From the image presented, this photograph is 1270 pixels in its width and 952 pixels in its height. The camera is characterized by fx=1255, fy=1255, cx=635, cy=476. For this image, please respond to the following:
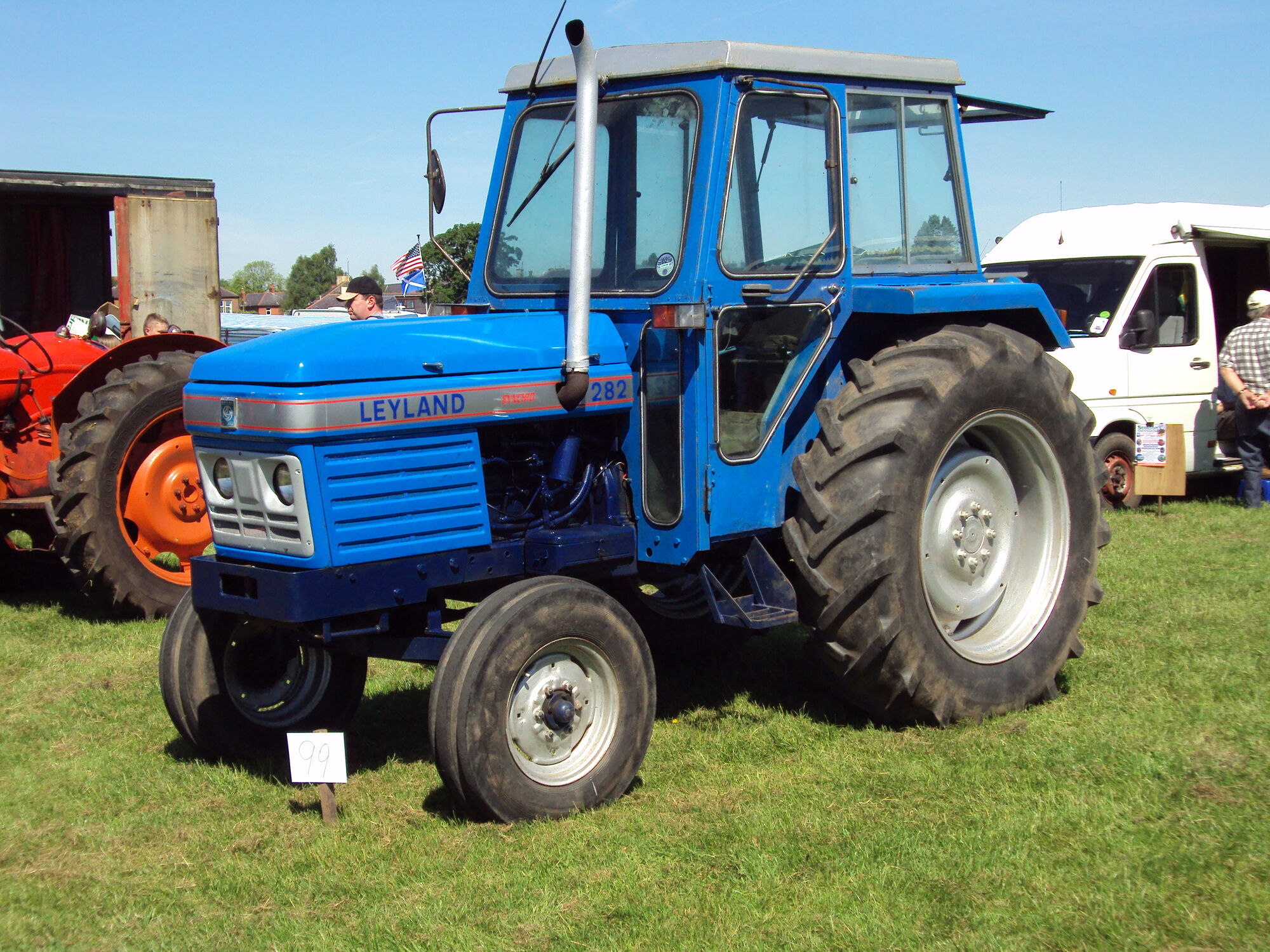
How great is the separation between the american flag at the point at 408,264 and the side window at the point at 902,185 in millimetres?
5288

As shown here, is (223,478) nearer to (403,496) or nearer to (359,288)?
(403,496)

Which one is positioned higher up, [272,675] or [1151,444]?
[1151,444]

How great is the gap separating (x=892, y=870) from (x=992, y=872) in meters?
0.28

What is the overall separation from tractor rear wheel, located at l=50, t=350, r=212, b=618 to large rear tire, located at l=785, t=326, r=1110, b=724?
3.98m

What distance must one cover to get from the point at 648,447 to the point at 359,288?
4220 mm

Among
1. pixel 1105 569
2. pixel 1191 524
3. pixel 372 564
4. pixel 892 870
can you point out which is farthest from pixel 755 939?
pixel 1191 524

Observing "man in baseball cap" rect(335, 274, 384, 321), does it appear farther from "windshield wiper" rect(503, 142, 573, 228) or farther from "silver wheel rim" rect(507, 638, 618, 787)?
"silver wheel rim" rect(507, 638, 618, 787)

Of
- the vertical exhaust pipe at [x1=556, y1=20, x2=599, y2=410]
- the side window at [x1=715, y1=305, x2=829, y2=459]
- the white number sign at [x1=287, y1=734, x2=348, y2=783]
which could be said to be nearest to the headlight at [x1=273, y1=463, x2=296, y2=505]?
the white number sign at [x1=287, y1=734, x2=348, y2=783]

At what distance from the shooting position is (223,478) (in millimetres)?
4254

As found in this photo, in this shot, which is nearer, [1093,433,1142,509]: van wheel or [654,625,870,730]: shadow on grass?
[654,625,870,730]: shadow on grass

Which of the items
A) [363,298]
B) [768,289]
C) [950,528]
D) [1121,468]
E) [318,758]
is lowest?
[318,758]

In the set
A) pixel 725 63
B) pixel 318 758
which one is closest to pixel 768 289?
pixel 725 63

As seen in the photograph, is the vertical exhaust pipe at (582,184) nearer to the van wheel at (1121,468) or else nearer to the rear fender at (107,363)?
the rear fender at (107,363)

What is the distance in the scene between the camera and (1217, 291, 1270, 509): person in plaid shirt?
1009 cm
